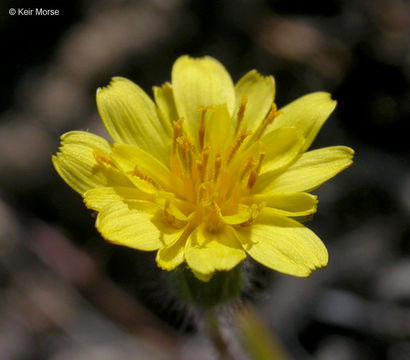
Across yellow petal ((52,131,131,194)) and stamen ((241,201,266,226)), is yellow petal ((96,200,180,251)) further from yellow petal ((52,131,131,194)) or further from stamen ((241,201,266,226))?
stamen ((241,201,266,226))

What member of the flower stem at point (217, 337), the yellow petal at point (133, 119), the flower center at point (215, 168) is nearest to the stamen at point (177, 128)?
the flower center at point (215, 168)

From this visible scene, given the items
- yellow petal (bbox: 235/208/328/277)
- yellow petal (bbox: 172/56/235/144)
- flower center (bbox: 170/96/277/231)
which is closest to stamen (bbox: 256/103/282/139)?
flower center (bbox: 170/96/277/231)

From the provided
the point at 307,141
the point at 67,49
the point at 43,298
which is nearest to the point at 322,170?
the point at 307,141

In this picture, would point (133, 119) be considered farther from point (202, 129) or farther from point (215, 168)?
point (215, 168)

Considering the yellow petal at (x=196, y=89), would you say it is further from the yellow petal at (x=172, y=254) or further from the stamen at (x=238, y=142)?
the yellow petal at (x=172, y=254)

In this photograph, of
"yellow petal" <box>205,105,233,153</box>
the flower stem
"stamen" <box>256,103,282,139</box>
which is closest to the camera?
"stamen" <box>256,103,282,139</box>

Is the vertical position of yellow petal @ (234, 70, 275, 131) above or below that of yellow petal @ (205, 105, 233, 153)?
above
